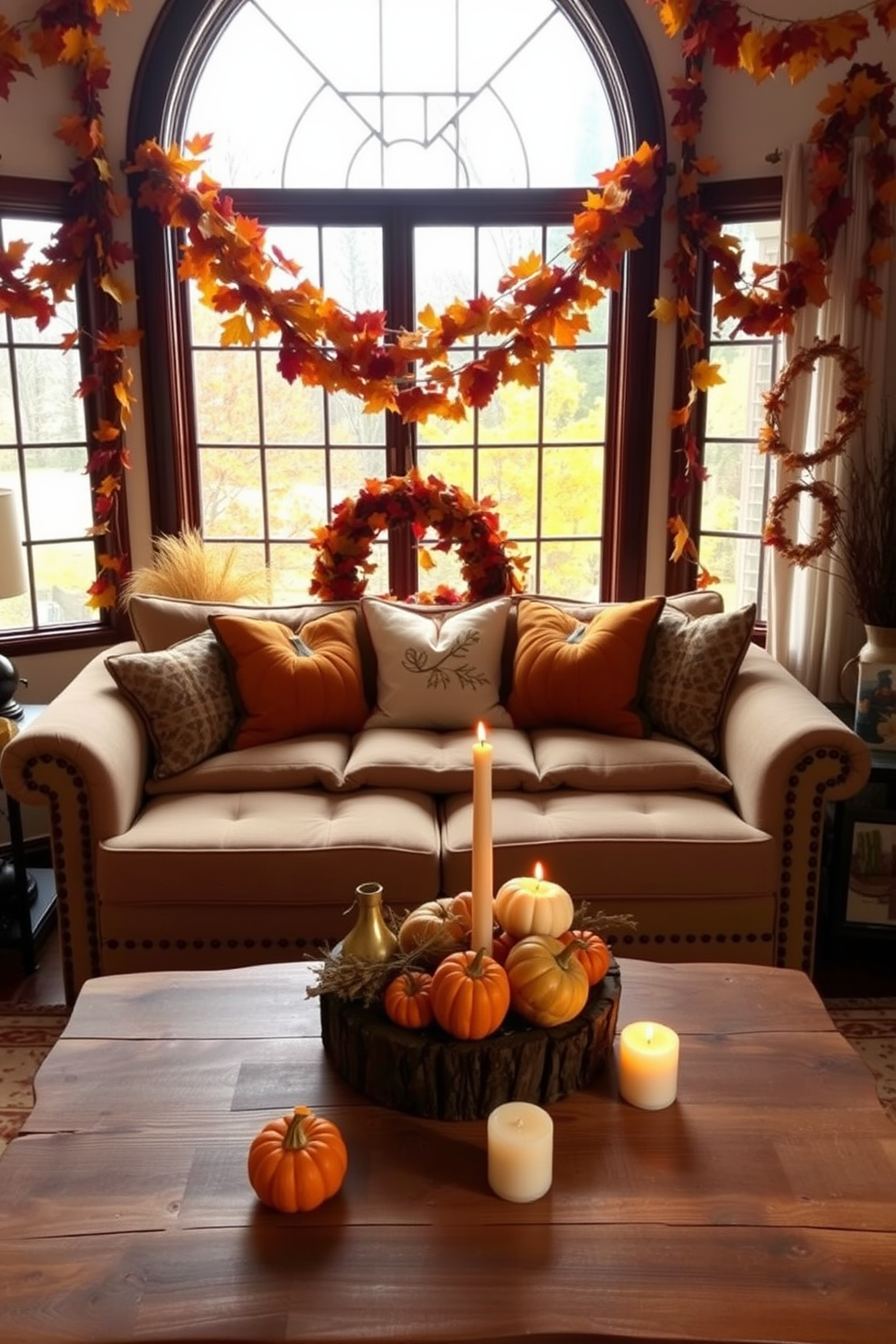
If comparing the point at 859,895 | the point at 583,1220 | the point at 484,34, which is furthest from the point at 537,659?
the point at 484,34

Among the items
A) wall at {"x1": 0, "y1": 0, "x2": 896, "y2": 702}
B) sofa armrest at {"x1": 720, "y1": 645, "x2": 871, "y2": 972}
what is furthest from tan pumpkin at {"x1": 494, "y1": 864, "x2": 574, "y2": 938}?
wall at {"x1": 0, "y1": 0, "x2": 896, "y2": 702}

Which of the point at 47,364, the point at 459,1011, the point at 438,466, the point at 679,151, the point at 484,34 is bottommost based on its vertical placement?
the point at 459,1011

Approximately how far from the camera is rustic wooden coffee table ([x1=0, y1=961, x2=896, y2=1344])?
136cm

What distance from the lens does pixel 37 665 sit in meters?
3.97

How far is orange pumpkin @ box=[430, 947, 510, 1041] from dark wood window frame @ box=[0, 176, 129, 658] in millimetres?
2731

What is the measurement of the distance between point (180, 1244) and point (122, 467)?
3007 millimetres

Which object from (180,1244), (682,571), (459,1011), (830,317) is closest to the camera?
(180,1244)

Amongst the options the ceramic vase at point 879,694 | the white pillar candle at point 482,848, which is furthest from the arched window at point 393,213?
the white pillar candle at point 482,848

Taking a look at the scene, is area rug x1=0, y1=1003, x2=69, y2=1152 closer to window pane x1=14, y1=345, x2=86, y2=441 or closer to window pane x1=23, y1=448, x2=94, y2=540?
window pane x1=23, y1=448, x2=94, y2=540

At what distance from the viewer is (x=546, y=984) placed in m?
1.67

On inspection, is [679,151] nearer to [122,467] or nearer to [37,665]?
[122,467]

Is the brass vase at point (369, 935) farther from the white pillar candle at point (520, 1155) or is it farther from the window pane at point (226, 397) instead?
the window pane at point (226, 397)

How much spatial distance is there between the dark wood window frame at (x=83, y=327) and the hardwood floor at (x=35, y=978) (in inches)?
43.9

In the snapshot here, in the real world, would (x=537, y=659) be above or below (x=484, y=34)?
below
